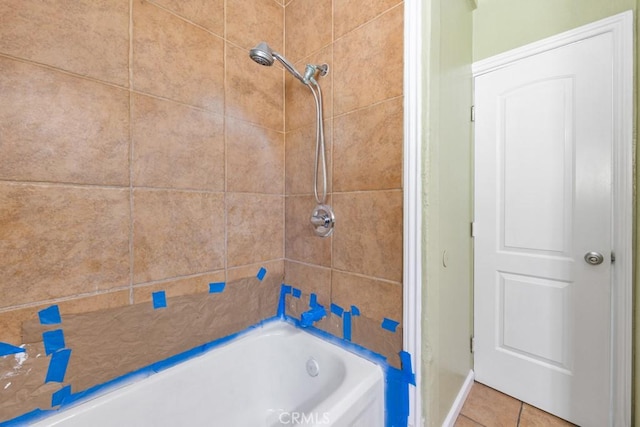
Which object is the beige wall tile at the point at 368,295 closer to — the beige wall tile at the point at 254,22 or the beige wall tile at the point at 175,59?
the beige wall tile at the point at 175,59

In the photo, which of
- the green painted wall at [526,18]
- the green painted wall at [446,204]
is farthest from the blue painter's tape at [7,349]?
the green painted wall at [526,18]

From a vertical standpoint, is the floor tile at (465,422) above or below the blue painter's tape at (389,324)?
below

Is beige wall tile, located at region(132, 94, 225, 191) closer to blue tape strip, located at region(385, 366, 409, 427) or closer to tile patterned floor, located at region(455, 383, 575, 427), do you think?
blue tape strip, located at region(385, 366, 409, 427)

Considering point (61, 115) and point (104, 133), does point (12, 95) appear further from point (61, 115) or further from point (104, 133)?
point (104, 133)

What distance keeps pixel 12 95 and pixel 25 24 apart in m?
0.20

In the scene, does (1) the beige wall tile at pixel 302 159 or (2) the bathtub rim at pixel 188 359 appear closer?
(2) the bathtub rim at pixel 188 359

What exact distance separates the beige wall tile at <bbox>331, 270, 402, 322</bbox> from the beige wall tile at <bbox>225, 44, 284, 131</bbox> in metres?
0.80

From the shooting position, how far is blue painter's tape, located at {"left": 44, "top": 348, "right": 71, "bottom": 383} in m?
0.76

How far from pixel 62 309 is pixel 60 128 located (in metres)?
0.53

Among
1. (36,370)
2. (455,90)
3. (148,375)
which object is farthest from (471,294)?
(36,370)

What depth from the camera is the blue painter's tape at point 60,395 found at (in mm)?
768

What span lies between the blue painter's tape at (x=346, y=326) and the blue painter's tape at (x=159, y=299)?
0.70 metres

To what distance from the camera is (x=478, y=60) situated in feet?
5.14

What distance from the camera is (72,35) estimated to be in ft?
2.54
